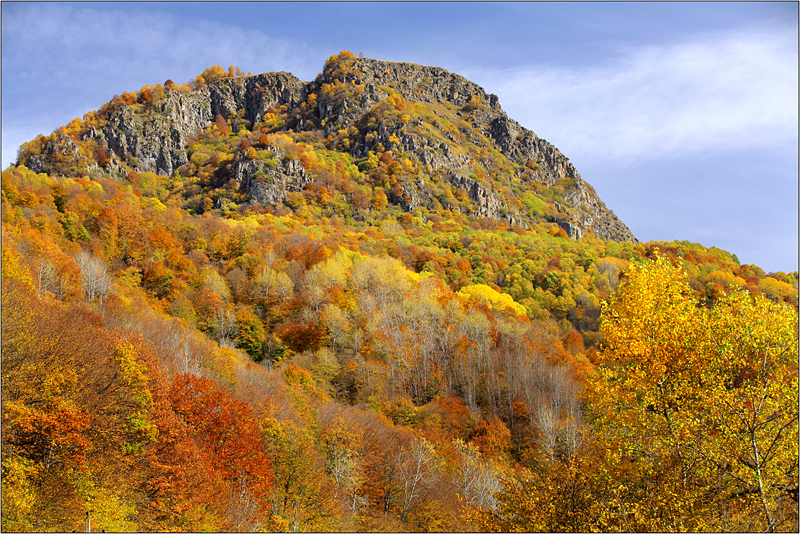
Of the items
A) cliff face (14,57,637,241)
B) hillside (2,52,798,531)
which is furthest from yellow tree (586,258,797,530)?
cliff face (14,57,637,241)

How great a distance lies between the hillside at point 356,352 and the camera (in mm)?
11930

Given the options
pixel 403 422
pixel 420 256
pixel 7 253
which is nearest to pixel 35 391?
pixel 7 253

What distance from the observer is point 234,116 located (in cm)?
17788

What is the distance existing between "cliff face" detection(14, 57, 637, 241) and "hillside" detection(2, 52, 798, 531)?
4.50ft

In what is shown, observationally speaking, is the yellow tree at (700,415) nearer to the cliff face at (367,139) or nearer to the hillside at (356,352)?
the hillside at (356,352)

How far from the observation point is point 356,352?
6494 centimetres

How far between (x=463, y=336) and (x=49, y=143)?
129447mm

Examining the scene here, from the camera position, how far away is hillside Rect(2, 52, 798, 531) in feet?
39.1

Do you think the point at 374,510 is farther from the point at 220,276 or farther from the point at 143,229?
the point at 143,229

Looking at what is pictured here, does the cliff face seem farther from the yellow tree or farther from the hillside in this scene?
the yellow tree

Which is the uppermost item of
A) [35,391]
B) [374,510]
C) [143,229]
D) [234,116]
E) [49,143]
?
[234,116]

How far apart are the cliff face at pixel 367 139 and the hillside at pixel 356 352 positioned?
1371mm

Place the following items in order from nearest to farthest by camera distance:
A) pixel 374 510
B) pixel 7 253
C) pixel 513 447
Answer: pixel 374 510
pixel 7 253
pixel 513 447

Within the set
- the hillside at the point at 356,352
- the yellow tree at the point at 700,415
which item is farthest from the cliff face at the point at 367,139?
the yellow tree at the point at 700,415
